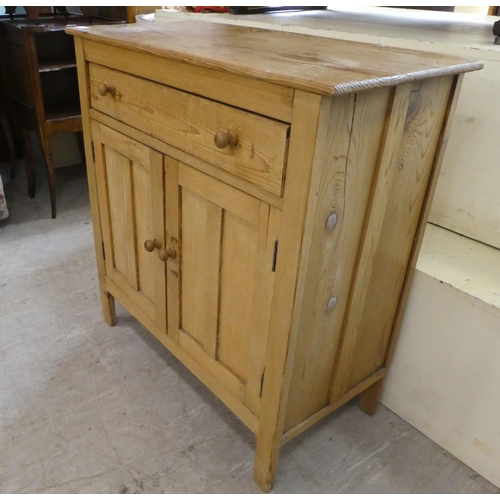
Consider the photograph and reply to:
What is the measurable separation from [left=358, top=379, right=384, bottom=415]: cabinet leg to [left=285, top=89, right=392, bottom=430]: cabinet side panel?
24 cm

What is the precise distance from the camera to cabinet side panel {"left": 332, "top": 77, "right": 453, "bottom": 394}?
2.66 ft

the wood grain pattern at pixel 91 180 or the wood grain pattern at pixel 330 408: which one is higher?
the wood grain pattern at pixel 91 180

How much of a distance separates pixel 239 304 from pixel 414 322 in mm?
439

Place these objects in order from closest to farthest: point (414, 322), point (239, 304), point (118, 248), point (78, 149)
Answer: point (239, 304)
point (414, 322)
point (118, 248)
point (78, 149)

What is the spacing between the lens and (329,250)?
0.81m

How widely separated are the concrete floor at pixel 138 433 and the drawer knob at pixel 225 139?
2.39 feet

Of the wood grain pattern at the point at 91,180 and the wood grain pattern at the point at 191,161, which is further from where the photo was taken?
the wood grain pattern at the point at 91,180

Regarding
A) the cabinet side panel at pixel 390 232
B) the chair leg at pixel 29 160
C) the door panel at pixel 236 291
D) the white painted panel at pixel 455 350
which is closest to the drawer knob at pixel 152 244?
the door panel at pixel 236 291

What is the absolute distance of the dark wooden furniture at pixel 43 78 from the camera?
1.85m

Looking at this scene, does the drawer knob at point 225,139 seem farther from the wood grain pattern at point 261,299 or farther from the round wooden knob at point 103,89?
the round wooden knob at point 103,89

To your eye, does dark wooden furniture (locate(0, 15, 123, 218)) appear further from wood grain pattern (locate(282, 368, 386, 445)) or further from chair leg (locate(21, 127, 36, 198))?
wood grain pattern (locate(282, 368, 386, 445))

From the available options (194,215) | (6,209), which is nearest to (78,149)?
(6,209)

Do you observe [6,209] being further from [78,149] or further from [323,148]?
[323,148]
